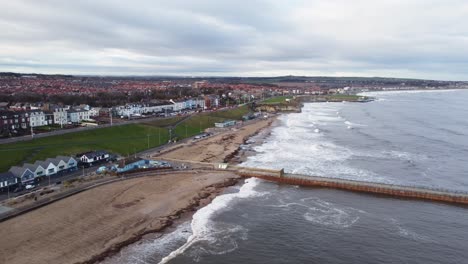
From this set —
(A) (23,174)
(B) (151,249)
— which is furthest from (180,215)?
(A) (23,174)

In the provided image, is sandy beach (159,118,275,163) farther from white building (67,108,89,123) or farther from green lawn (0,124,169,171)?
white building (67,108,89,123)

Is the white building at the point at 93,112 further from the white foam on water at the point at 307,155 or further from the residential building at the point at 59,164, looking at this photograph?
the white foam on water at the point at 307,155

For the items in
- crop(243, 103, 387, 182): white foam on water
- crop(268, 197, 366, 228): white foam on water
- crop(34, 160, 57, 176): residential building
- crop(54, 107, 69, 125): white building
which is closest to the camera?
crop(268, 197, 366, 228): white foam on water

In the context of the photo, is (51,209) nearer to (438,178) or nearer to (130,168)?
(130,168)

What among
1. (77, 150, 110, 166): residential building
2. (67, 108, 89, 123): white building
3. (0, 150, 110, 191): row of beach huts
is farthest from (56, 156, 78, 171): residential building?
(67, 108, 89, 123): white building

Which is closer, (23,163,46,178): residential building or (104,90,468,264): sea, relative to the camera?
(104,90,468,264): sea

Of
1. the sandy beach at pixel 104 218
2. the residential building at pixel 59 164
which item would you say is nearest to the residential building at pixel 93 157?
the residential building at pixel 59 164
